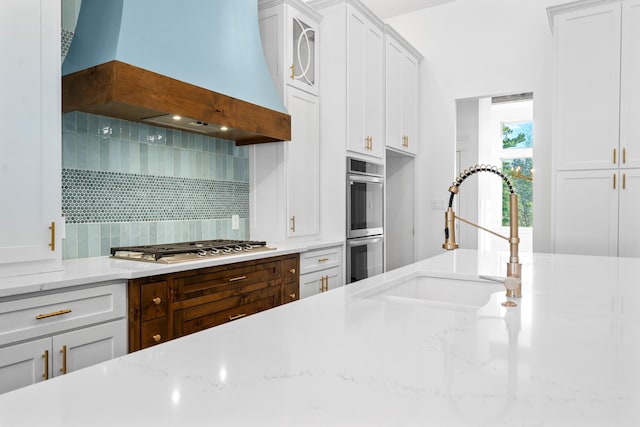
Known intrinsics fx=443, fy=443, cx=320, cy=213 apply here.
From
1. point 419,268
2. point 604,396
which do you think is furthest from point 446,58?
point 604,396

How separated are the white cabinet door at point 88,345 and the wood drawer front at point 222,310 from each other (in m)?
0.28

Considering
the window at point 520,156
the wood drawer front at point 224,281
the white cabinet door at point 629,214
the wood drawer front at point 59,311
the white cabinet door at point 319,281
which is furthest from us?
the window at point 520,156

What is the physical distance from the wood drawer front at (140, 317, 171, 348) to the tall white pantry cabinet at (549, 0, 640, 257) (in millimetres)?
3151

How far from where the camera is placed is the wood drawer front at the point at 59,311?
1543mm

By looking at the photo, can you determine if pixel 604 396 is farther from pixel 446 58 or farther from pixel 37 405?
pixel 446 58

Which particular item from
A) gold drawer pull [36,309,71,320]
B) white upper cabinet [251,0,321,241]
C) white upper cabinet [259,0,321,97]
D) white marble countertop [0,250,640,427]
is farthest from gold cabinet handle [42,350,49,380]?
white upper cabinet [259,0,321,97]

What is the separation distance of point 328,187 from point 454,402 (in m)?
2.99

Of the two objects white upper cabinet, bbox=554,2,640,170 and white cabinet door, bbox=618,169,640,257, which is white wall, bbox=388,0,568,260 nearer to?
white upper cabinet, bbox=554,2,640,170

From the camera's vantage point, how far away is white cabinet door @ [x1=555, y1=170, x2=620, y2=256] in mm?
3494

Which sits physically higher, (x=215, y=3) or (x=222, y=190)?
(x=215, y=3)

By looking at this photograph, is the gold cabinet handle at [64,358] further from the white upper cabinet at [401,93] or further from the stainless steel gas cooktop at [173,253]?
the white upper cabinet at [401,93]

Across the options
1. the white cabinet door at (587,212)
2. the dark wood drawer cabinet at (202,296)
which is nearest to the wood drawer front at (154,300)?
the dark wood drawer cabinet at (202,296)

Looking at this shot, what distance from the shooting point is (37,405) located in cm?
61

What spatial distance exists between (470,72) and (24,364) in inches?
182
